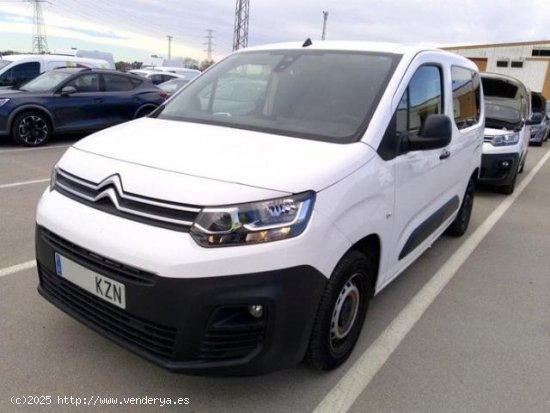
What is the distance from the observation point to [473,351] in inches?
128

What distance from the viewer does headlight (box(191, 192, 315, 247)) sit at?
221cm

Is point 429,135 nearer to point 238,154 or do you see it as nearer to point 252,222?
point 238,154

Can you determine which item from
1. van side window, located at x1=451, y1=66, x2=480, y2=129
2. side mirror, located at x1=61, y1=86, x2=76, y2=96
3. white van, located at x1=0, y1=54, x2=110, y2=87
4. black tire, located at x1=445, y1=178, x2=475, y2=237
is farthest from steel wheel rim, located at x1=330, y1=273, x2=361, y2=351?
white van, located at x1=0, y1=54, x2=110, y2=87

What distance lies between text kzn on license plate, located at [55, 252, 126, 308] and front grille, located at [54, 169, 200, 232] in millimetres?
306

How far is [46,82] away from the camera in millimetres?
10164

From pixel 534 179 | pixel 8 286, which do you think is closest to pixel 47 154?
pixel 8 286

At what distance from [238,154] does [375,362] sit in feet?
4.97

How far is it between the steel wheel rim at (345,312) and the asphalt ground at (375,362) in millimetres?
218

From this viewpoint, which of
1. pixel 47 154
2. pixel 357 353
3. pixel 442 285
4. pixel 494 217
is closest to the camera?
pixel 357 353

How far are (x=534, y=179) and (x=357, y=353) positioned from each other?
27.2ft

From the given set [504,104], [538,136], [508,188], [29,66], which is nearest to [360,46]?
[508,188]

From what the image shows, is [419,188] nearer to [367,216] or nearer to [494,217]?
[367,216]

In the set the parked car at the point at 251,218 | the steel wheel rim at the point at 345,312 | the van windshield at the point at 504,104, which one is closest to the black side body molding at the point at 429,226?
the parked car at the point at 251,218

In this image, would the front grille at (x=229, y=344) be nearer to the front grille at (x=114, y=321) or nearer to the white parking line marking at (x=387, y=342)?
the front grille at (x=114, y=321)
